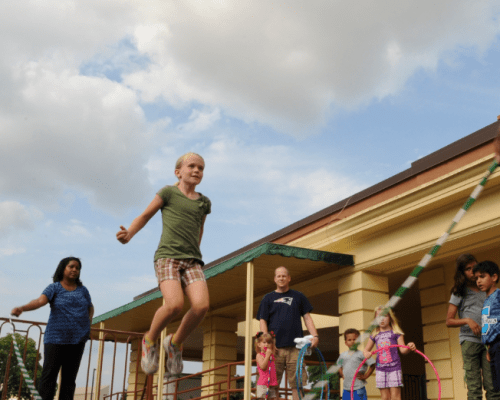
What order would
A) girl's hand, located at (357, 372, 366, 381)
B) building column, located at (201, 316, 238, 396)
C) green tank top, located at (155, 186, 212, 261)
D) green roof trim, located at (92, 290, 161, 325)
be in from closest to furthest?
green tank top, located at (155, 186, 212, 261) → girl's hand, located at (357, 372, 366, 381) → green roof trim, located at (92, 290, 161, 325) → building column, located at (201, 316, 238, 396)

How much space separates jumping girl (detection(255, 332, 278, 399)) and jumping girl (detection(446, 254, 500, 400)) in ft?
6.86

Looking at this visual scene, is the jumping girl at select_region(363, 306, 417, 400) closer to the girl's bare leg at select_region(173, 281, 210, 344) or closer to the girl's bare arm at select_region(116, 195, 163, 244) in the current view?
the girl's bare leg at select_region(173, 281, 210, 344)

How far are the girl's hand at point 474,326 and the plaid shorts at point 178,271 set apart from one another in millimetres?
2812

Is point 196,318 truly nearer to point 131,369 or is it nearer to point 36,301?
point 36,301

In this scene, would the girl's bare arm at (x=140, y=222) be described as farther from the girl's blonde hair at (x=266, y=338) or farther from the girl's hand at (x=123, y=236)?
the girl's blonde hair at (x=266, y=338)

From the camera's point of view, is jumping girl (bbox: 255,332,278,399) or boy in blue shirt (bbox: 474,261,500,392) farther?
jumping girl (bbox: 255,332,278,399)

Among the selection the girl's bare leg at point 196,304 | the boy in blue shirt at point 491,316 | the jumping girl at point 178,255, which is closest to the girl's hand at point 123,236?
the jumping girl at point 178,255

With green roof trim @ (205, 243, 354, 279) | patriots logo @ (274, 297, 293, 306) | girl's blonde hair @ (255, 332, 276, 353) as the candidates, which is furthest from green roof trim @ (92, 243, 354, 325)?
girl's blonde hair @ (255, 332, 276, 353)

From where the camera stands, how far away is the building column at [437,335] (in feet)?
30.3

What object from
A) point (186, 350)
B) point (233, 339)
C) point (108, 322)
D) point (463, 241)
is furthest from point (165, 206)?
point (186, 350)

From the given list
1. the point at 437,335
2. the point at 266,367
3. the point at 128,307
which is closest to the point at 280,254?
the point at 266,367

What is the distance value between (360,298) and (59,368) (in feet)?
19.8

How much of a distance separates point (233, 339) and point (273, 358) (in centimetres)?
971

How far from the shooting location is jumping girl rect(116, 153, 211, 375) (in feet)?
12.9
